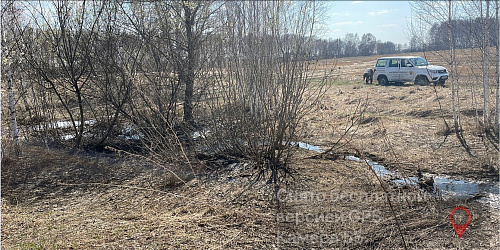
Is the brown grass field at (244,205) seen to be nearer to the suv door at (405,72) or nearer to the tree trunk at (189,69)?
the tree trunk at (189,69)

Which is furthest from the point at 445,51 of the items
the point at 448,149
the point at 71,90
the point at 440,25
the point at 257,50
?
the point at 71,90

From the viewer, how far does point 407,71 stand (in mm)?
17000

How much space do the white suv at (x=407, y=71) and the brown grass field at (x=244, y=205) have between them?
28.7ft

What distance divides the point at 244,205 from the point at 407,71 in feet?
46.7

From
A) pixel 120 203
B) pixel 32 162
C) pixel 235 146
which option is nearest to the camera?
pixel 120 203

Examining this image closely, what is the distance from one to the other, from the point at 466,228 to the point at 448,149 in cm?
332

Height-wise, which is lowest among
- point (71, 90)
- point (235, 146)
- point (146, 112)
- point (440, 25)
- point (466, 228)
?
point (466, 228)

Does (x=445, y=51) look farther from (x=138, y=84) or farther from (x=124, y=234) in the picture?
(x=124, y=234)

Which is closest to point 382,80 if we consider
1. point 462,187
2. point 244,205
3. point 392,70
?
point 392,70

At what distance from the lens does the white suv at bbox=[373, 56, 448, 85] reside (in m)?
16.1

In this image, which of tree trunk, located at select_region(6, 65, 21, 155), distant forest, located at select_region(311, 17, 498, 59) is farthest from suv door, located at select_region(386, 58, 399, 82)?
tree trunk, located at select_region(6, 65, 21, 155)

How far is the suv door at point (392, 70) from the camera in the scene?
17.4 metres

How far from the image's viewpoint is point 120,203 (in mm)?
5250

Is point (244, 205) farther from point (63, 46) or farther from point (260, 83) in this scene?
point (63, 46)
